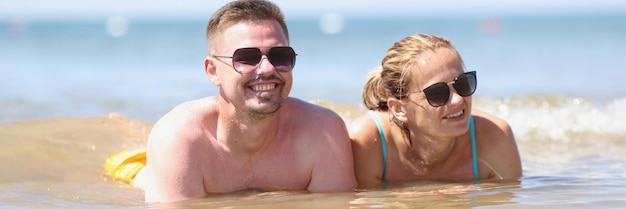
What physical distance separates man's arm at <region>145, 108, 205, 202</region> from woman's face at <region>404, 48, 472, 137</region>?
132 centimetres

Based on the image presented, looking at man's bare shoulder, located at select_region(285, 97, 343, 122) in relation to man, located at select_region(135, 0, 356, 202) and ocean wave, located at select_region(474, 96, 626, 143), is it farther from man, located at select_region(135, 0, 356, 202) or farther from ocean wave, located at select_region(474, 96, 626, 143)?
ocean wave, located at select_region(474, 96, 626, 143)

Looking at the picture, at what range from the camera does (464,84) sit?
5195 mm

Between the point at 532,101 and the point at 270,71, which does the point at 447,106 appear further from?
the point at 532,101

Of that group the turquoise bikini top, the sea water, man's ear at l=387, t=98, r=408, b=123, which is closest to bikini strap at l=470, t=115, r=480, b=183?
the turquoise bikini top

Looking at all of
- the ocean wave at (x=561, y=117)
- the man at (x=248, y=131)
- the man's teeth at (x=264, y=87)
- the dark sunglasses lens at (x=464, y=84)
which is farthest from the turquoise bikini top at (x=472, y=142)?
the ocean wave at (x=561, y=117)

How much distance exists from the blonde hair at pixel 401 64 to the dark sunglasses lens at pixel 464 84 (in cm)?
20

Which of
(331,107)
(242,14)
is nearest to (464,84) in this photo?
(242,14)

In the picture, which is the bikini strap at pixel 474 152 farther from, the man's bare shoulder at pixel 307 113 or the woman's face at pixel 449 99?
the man's bare shoulder at pixel 307 113

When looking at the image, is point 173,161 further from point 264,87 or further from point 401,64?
point 401,64

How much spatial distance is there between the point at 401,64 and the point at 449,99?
0.37m

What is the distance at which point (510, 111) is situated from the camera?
10836 mm

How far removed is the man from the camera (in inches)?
191

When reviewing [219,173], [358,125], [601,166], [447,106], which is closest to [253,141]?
[219,173]

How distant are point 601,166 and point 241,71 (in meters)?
3.56
